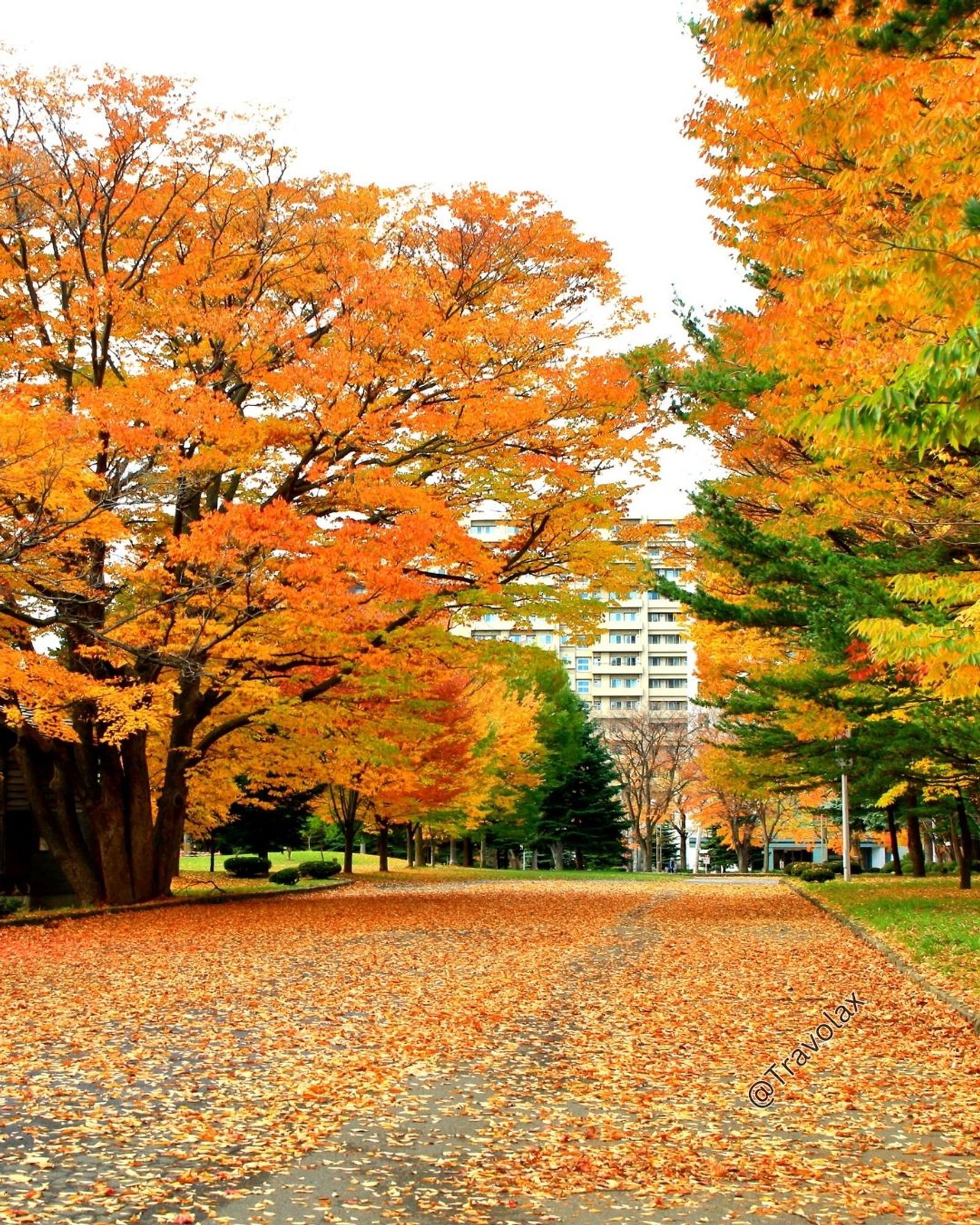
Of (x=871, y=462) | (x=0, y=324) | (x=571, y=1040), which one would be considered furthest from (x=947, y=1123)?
(x=0, y=324)

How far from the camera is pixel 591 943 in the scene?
1520 centimetres

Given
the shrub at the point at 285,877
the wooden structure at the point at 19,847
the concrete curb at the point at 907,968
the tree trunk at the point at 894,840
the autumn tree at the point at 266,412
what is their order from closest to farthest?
the concrete curb at the point at 907,968 → the autumn tree at the point at 266,412 → the wooden structure at the point at 19,847 → the shrub at the point at 285,877 → the tree trunk at the point at 894,840

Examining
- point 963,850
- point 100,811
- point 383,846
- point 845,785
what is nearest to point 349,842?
point 383,846

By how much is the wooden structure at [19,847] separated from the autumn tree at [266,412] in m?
4.66

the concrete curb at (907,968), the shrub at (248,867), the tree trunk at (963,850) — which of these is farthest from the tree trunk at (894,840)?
the shrub at (248,867)

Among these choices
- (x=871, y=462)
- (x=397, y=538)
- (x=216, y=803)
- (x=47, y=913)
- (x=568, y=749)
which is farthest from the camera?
(x=568, y=749)

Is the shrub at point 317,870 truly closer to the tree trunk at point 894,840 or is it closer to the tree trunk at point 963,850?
the tree trunk at point 894,840

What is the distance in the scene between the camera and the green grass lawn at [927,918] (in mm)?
11742

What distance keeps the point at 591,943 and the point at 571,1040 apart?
685 centimetres

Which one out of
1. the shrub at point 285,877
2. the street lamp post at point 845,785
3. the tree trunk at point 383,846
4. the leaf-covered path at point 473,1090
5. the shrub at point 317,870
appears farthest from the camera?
the tree trunk at point 383,846

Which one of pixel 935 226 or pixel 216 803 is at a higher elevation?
pixel 935 226

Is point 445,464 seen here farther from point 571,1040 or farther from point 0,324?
point 571,1040

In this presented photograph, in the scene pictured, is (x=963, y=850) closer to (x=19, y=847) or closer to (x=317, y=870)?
(x=317, y=870)

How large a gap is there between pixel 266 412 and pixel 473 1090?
45.7 feet
